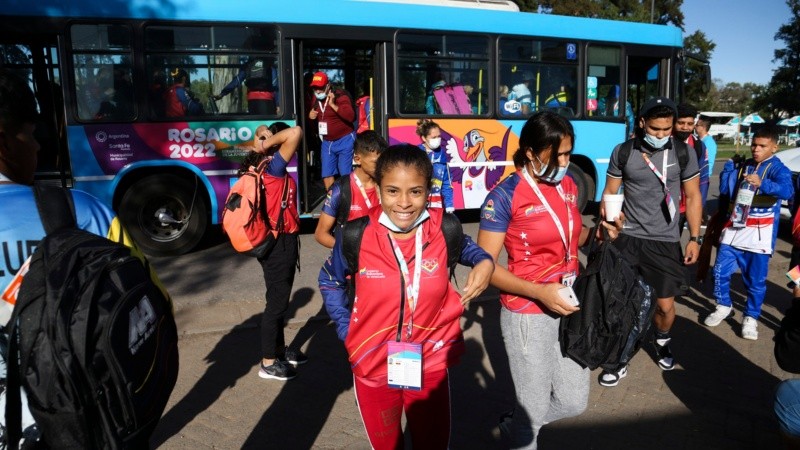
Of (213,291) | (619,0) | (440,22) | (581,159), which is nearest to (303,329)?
(213,291)

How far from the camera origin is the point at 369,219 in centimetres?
251

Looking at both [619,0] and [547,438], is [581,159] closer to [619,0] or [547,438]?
[547,438]

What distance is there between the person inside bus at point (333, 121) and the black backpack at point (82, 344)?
7250mm

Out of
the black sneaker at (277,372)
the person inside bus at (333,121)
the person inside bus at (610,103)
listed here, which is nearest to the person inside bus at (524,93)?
the person inside bus at (610,103)

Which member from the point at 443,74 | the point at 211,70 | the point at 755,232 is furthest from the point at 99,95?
the point at 755,232

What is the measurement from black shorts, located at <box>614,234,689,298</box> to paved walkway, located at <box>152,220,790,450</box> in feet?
2.24

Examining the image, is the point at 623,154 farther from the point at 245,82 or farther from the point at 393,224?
the point at 245,82

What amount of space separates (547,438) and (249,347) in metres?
2.59

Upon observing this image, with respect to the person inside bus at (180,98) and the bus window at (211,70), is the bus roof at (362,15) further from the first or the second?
the person inside bus at (180,98)

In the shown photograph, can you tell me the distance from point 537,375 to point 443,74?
270 inches

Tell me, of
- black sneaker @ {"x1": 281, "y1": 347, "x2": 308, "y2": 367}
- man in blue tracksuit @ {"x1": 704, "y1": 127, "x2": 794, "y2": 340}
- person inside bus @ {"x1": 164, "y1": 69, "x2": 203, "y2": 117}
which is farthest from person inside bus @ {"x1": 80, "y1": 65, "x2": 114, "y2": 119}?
man in blue tracksuit @ {"x1": 704, "y1": 127, "x2": 794, "y2": 340}

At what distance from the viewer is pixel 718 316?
18.4ft

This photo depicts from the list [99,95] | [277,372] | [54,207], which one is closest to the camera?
[54,207]

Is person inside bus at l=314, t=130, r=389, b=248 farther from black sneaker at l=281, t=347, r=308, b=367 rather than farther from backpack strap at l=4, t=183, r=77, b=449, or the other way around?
backpack strap at l=4, t=183, r=77, b=449
